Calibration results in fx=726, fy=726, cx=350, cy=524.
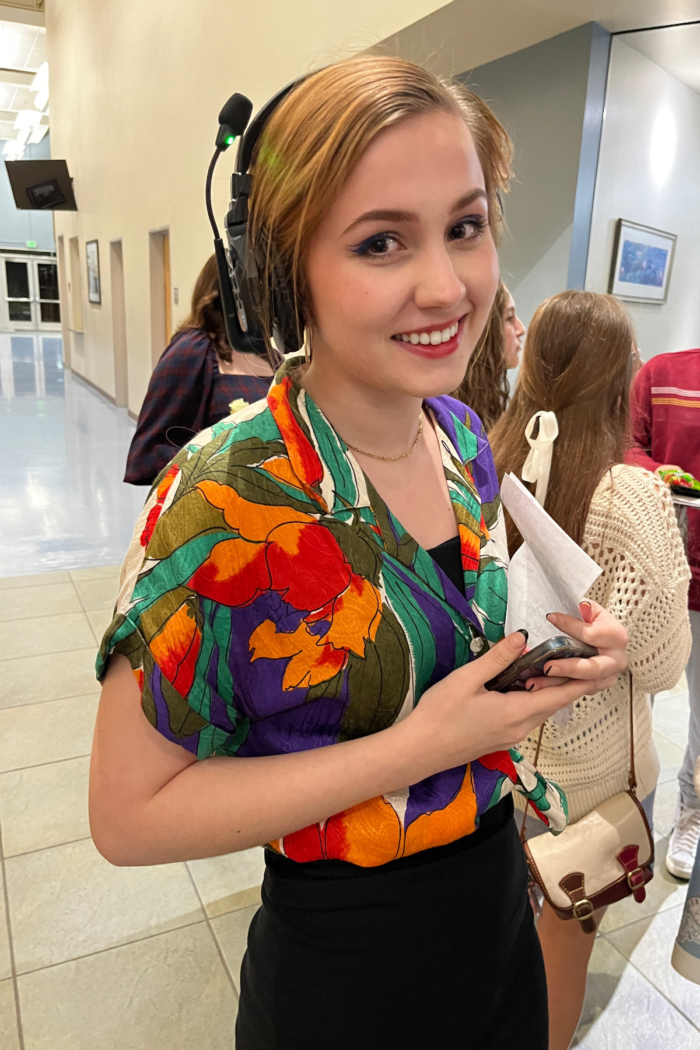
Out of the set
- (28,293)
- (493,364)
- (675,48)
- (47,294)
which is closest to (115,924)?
(493,364)

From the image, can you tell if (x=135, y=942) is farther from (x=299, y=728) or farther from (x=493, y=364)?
(x=493, y=364)

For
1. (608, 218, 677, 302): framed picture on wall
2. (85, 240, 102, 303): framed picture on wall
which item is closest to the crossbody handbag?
(608, 218, 677, 302): framed picture on wall

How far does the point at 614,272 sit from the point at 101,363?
9847mm

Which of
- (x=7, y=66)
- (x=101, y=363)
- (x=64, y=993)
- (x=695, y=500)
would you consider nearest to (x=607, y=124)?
(x=695, y=500)

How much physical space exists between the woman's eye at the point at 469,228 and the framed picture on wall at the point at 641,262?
10.4ft

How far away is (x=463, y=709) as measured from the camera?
73cm

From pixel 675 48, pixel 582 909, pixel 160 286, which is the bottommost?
pixel 582 909

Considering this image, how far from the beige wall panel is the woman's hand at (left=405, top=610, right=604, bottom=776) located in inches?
120

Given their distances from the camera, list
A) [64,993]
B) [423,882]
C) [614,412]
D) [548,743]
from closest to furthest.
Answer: [423,882], [548,743], [614,412], [64,993]

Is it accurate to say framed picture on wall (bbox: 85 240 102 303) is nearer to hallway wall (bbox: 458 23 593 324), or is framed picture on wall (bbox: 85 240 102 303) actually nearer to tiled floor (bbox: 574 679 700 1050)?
hallway wall (bbox: 458 23 593 324)

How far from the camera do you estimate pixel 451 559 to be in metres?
0.87

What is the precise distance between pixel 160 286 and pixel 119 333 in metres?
2.41

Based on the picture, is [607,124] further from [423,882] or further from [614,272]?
[423,882]

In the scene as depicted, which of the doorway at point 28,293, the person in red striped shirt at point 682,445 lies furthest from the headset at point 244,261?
the doorway at point 28,293
